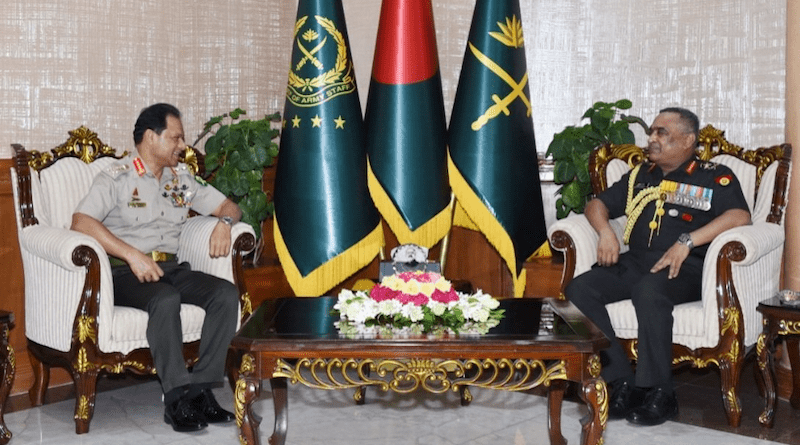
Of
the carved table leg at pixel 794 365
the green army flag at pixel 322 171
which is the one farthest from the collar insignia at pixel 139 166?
the carved table leg at pixel 794 365

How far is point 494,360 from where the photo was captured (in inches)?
107

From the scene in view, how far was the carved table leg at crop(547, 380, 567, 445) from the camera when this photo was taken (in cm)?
319

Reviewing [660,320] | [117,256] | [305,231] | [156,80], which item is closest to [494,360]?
[660,320]

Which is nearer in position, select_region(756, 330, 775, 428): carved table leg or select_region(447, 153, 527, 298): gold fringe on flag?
select_region(756, 330, 775, 428): carved table leg

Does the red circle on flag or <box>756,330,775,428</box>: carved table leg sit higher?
the red circle on flag

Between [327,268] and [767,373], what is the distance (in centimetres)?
199

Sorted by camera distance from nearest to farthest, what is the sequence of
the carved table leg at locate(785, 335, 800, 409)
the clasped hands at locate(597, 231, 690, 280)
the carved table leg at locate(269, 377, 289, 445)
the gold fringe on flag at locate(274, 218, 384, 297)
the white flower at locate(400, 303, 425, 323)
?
1. the white flower at locate(400, 303, 425, 323)
2. the carved table leg at locate(269, 377, 289, 445)
3. the clasped hands at locate(597, 231, 690, 280)
4. the carved table leg at locate(785, 335, 800, 409)
5. the gold fringe on flag at locate(274, 218, 384, 297)

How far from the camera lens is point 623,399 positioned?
140 inches

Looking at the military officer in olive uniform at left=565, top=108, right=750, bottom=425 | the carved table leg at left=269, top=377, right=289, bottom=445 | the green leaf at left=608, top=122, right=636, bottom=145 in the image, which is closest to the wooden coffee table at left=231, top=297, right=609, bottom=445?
the carved table leg at left=269, top=377, right=289, bottom=445

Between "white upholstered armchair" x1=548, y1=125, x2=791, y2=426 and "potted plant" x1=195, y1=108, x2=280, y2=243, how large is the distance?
4.94 ft

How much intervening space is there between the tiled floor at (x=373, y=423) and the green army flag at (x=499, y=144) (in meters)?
0.88

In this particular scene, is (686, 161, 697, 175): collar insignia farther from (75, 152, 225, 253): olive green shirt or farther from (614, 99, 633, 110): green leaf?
(75, 152, 225, 253): olive green shirt

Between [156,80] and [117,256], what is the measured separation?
1.32 meters

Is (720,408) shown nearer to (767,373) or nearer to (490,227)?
Result: (767,373)
